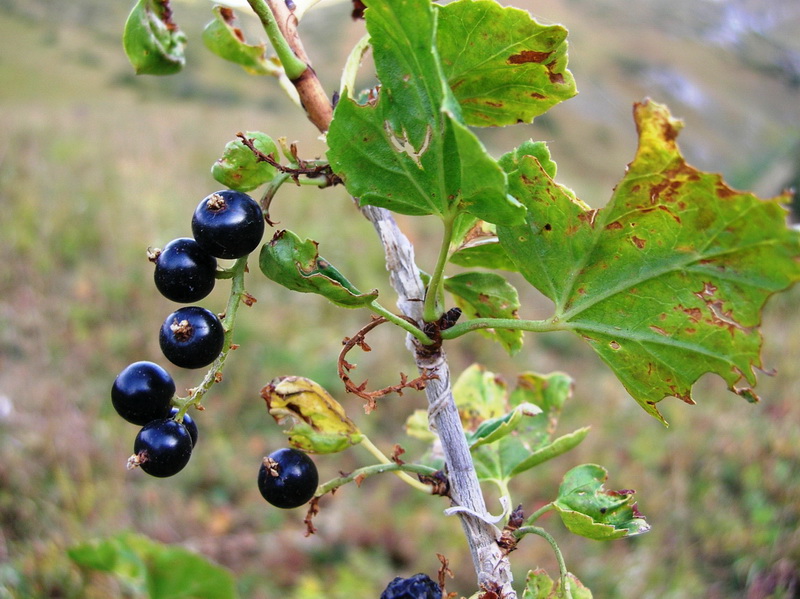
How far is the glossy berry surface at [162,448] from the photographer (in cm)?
64

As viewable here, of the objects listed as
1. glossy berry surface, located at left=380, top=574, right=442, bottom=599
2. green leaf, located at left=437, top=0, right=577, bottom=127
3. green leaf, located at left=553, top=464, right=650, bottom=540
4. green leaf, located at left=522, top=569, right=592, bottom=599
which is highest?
green leaf, located at left=437, top=0, right=577, bottom=127

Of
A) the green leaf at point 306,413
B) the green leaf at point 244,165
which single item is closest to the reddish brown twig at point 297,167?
the green leaf at point 244,165

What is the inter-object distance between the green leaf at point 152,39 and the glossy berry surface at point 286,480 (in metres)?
0.54

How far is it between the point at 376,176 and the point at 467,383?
48cm

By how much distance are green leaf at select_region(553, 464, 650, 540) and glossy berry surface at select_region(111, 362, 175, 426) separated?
1.53 feet

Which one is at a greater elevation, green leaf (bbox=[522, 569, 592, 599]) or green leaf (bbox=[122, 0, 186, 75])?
green leaf (bbox=[122, 0, 186, 75])

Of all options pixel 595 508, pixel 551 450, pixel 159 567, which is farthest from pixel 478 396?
pixel 159 567

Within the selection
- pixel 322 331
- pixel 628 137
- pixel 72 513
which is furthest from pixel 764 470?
pixel 628 137

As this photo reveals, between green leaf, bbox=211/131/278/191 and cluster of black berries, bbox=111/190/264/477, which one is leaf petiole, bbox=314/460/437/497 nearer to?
cluster of black berries, bbox=111/190/264/477

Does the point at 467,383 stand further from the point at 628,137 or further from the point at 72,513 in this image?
the point at 628,137

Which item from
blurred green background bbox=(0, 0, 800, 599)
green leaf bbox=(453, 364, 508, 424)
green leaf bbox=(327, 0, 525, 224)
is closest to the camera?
green leaf bbox=(327, 0, 525, 224)

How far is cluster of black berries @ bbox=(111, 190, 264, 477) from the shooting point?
2.02ft

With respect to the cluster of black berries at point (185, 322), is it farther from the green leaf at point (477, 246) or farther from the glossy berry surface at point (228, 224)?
the green leaf at point (477, 246)

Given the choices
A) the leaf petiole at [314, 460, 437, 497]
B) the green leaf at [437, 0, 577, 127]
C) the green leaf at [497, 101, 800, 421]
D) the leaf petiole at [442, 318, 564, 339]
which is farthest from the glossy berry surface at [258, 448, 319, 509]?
the green leaf at [437, 0, 577, 127]
